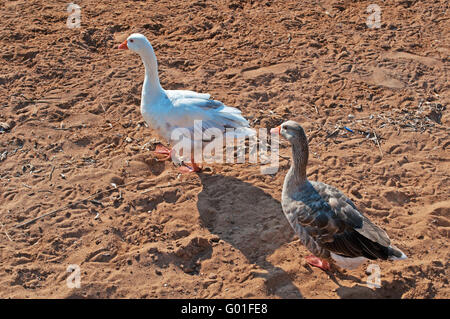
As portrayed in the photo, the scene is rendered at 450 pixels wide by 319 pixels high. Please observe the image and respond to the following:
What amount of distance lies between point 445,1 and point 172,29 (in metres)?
5.58

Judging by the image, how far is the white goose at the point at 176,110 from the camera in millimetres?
6141

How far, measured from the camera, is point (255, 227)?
18.7 feet

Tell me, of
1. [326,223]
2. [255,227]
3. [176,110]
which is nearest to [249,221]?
[255,227]

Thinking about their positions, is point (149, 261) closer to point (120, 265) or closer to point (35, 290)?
point (120, 265)

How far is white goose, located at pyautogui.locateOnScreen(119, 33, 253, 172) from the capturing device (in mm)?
6141

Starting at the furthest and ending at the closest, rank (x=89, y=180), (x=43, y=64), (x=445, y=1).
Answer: (x=445, y=1) → (x=43, y=64) → (x=89, y=180)

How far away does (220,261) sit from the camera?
535 cm

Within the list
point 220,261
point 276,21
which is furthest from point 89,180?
point 276,21

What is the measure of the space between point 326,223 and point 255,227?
102 cm

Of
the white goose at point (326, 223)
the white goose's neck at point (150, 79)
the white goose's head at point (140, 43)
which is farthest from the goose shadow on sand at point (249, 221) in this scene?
the white goose's head at point (140, 43)

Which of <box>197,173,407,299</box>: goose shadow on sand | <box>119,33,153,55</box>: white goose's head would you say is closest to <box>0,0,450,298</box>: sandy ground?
<box>197,173,407,299</box>: goose shadow on sand

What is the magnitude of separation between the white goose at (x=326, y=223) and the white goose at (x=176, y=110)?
100cm

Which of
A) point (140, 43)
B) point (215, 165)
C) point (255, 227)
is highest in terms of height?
point (140, 43)

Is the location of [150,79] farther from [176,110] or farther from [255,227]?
[255,227]
